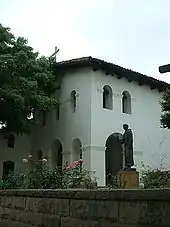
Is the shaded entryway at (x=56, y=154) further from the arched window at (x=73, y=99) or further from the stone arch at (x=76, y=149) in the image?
the arched window at (x=73, y=99)

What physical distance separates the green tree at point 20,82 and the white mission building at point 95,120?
1.50m

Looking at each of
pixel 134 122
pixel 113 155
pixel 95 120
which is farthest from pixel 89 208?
pixel 113 155

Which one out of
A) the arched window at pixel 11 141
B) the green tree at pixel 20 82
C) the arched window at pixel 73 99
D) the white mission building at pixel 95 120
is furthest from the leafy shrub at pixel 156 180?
the arched window at pixel 11 141

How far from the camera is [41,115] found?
25.6 meters

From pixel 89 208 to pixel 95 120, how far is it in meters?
16.3

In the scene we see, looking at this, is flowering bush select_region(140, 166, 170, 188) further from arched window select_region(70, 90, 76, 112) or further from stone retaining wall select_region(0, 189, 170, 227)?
arched window select_region(70, 90, 76, 112)

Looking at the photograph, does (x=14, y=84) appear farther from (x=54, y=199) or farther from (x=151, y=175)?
(x=54, y=199)

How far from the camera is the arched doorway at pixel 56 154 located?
945 inches

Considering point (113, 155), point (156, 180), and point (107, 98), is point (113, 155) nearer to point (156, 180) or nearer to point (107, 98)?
point (107, 98)

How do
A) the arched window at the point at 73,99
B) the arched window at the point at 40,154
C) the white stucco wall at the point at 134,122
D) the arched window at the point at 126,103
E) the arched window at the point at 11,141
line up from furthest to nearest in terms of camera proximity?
the arched window at the point at 11,141 < the arched window at the point at 40,154 < the arched window at the point at 126,103 < the arched window at the point at 73,99 < the white stucco wall at the point at 134,122

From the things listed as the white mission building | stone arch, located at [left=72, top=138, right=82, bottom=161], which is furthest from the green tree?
stone arch, located at [left=72, top=138, right=82, bottom=161]

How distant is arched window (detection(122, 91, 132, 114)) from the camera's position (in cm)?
2308

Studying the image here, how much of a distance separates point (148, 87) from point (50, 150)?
7573mm

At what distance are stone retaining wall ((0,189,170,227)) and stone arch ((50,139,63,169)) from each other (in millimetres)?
16103
